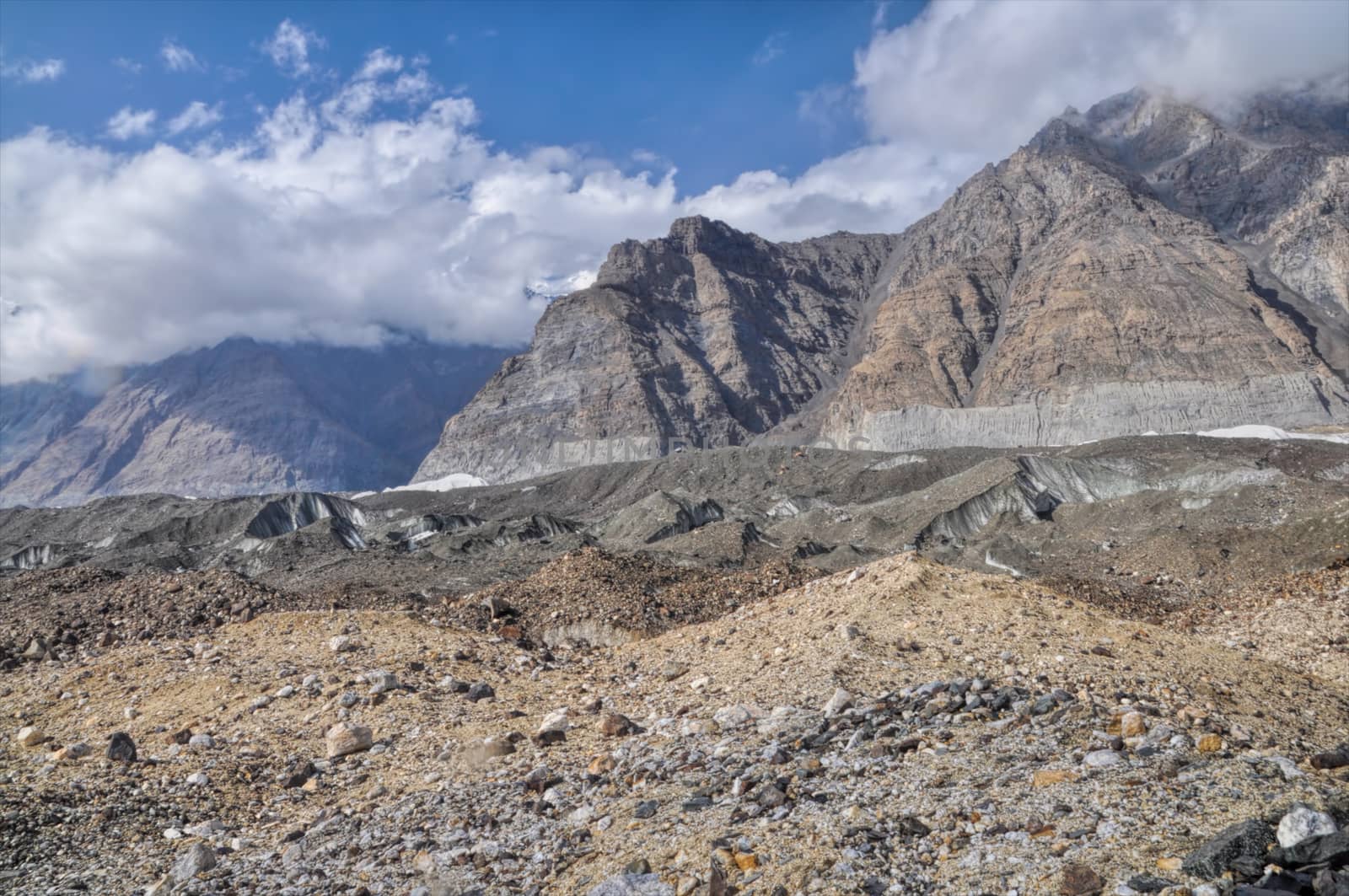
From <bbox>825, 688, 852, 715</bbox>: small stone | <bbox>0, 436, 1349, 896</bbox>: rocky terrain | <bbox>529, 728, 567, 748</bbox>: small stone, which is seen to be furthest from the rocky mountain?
<bbox>529, 728, 567, 748</bbox>: small stone

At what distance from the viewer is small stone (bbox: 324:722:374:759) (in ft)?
25.7

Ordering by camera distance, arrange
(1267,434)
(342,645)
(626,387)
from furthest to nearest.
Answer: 1. (626,387)
2. (1267,434)
3. (342,645)

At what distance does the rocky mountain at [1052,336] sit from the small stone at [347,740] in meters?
133

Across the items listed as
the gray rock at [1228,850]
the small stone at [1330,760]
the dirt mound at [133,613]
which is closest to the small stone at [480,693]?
the dirt mound at [133,613]

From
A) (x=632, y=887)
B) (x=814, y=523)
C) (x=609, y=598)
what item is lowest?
(x=814, y=523)

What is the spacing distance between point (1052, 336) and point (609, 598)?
14201 centimetres

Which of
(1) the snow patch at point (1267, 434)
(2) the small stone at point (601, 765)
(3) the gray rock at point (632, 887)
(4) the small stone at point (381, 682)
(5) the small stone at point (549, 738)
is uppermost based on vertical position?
(4) the small stone at point (381, 682)

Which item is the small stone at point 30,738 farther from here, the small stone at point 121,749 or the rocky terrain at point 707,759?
the small stone at point 121,749

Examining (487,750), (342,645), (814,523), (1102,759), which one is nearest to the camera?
(1102,759)

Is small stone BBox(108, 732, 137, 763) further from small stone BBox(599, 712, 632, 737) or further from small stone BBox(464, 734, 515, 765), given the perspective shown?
small stone BBox(599, 712, 632, 737)

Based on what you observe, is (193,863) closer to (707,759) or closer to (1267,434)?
(707,759)

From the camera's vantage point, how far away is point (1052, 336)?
5586 inches

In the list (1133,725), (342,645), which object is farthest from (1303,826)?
(342,645)

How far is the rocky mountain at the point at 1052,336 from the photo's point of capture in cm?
13038
